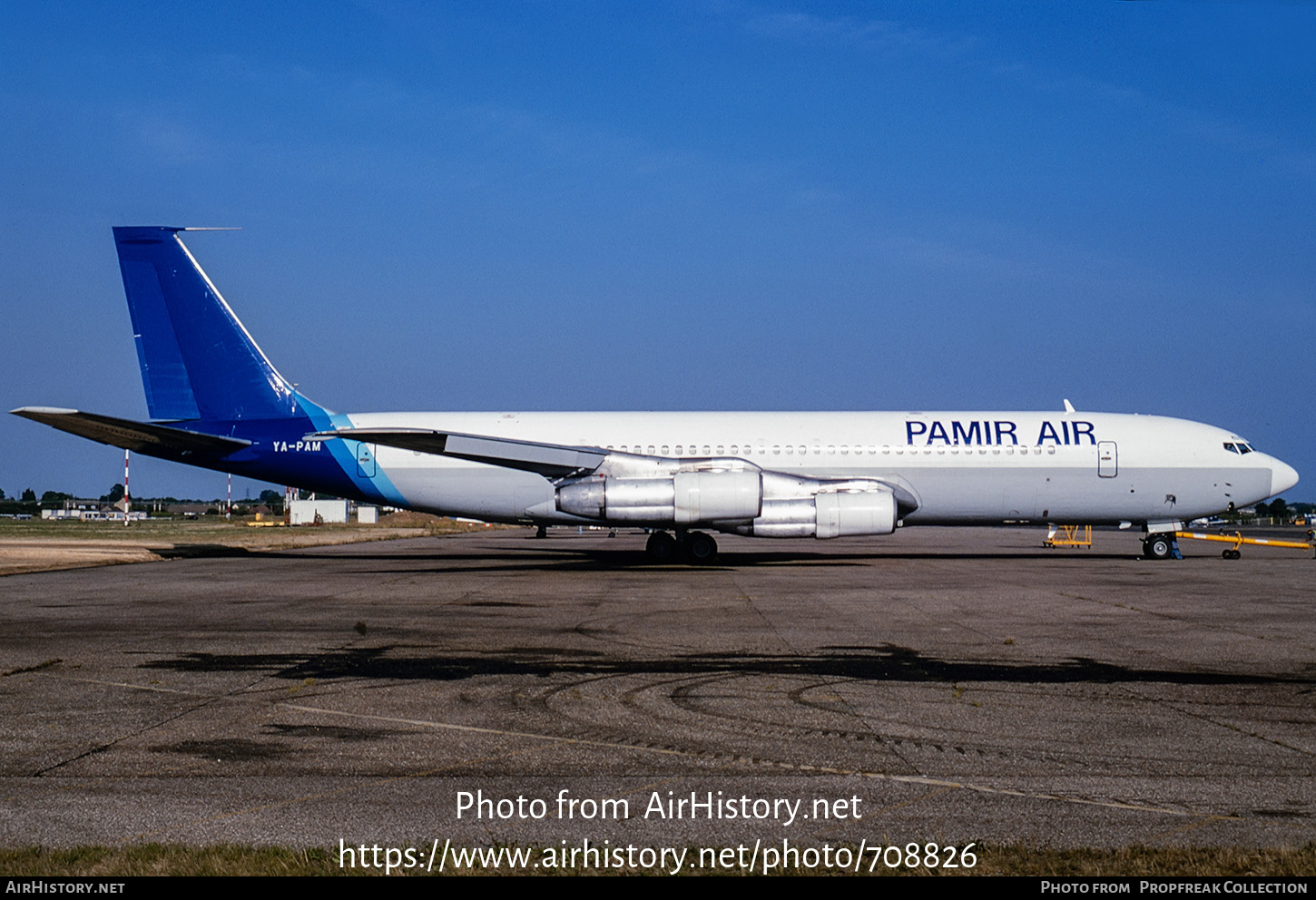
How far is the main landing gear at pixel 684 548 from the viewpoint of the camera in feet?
92.9

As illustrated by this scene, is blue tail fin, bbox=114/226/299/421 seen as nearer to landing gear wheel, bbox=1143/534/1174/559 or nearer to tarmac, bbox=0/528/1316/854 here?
tarmac, bbox=0/528/1316/854

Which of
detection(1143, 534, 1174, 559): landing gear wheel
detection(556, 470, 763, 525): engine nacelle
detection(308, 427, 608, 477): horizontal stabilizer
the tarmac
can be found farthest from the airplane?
the tarmac

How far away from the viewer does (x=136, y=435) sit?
2623 centimetres

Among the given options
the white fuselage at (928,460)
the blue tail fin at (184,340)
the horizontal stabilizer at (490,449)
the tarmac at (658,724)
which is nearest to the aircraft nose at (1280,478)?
the white fuselage at (928,460)

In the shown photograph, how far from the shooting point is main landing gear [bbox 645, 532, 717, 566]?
92.9 ft

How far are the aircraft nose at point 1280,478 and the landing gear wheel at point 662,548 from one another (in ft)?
56.5

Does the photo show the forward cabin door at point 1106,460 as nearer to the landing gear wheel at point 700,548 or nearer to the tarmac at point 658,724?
the landing gear wheel at point 700,548

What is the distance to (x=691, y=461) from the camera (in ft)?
89.2

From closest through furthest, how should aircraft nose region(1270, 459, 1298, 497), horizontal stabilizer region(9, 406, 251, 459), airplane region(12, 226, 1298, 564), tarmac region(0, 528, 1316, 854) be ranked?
1. tarmac region(0, 528, 1316, 854)
2. horizontal stabilizer region(9, 406, 251, 459)
3. airplane region(12, 226, 1298, 564)
4. aircraft nose region(1270, 459, 1298, 497)

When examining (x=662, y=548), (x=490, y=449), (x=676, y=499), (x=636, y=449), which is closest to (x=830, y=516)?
(x=676, y=499)

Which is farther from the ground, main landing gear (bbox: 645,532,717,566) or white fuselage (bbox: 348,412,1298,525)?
white fuselage (bbox: 348,412,1298,525)

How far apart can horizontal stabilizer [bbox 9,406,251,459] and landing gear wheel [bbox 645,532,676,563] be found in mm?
11164

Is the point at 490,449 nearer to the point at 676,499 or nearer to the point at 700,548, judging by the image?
the point at 676,499

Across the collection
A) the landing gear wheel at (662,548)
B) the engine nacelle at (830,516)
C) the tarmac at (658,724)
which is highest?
the engine nacelle at (830,516)
